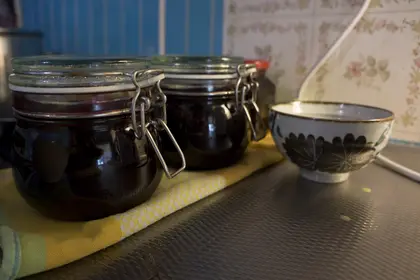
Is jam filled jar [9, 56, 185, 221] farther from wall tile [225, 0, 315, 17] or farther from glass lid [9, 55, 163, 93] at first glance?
wall tile [225, 0, 315, 17]

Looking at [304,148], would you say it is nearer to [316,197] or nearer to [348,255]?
[316,197]

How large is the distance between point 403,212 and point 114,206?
330 millimetres

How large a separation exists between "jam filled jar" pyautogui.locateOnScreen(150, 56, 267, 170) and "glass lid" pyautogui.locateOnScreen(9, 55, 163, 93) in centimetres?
14

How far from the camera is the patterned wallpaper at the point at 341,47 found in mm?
724

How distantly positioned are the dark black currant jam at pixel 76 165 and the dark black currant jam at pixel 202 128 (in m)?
0.14

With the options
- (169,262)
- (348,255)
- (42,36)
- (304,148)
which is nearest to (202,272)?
(169,262)

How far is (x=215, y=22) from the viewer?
866 millimetres

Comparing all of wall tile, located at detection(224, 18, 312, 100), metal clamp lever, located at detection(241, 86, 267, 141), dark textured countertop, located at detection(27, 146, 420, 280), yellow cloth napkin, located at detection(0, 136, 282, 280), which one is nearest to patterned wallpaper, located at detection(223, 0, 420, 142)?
wall tile, located at detection(224, 18, 312, 100)

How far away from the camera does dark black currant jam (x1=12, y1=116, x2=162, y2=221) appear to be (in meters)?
0.39

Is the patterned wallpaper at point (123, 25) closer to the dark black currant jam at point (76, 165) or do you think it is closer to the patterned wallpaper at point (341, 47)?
the patterned wallpaper at point (341, 47)

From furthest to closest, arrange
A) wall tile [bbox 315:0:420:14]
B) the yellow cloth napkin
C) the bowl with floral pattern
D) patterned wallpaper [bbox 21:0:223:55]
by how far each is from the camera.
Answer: patterned wallpaper [bbox 21:0:223:55] → wall tile [bbox 315:0:420:14] → the bowl with floral pattern → the yellow cloth napkin

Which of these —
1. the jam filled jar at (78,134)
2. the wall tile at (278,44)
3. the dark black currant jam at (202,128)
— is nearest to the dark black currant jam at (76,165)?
the jam filled jar at (78,134)

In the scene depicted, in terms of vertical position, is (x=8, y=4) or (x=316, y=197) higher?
(x=8, y=4)

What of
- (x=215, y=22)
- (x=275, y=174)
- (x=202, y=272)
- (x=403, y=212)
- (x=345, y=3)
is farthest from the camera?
(x=215, y=22)
